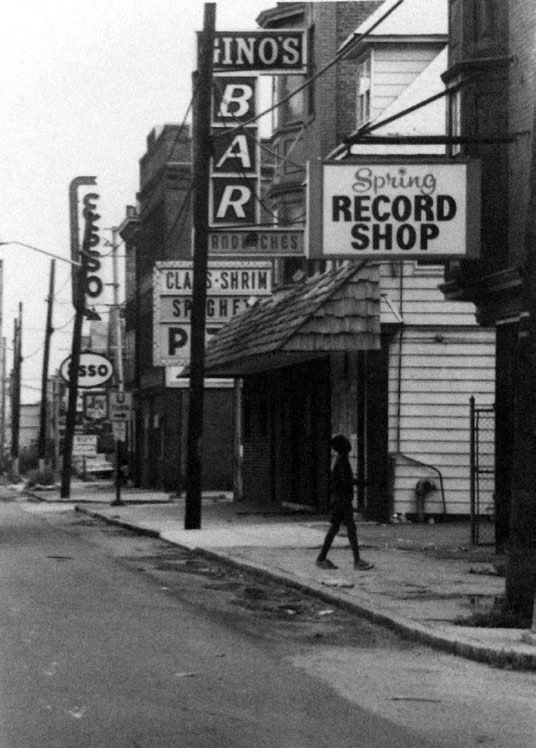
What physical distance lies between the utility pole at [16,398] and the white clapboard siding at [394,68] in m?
48.8

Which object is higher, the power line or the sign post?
the power line

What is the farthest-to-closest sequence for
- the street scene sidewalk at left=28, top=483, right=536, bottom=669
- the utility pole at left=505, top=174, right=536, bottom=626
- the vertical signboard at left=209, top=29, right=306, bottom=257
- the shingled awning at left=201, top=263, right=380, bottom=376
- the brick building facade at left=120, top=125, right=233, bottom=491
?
the brick building facade at left=120, top=125, right=233, bottom=491, the vertical signboard at left=209, top=29, right=306, bottom=257, the shingled awning at left=201, top=263, right=380, bottom=376, the utility pole at left=505, top=174, right=536, bottom=626, the street scene sidewalk at left=28, top=483, right=536, bottom=669

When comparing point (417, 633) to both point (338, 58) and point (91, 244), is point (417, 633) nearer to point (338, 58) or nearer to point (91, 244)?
point (338, 58)

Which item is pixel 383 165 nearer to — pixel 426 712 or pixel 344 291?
Answer: pixel 344 291

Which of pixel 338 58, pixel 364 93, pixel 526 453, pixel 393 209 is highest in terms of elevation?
pixel 364 93

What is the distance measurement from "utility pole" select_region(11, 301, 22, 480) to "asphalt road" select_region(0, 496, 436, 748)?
205 ft

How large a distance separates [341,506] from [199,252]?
950 cm

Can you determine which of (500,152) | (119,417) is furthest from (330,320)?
(119,417)

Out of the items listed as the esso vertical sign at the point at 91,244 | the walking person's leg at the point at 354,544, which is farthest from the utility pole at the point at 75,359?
the walking person's leg at the point at 354,544

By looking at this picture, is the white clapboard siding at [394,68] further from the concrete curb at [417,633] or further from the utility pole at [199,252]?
the concrete curb at [417,633]

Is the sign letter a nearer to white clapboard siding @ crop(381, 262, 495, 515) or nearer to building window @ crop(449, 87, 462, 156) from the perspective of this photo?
white clapboard siding @ crop(381, 262, 495, 515)

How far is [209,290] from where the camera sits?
106 feet

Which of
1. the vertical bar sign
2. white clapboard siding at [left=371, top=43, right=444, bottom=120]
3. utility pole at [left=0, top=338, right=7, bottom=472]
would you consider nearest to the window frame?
white clapboard siding at [left=371, top=43, right=444, bottom=120]

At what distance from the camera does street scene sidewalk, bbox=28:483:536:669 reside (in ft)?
44.1
